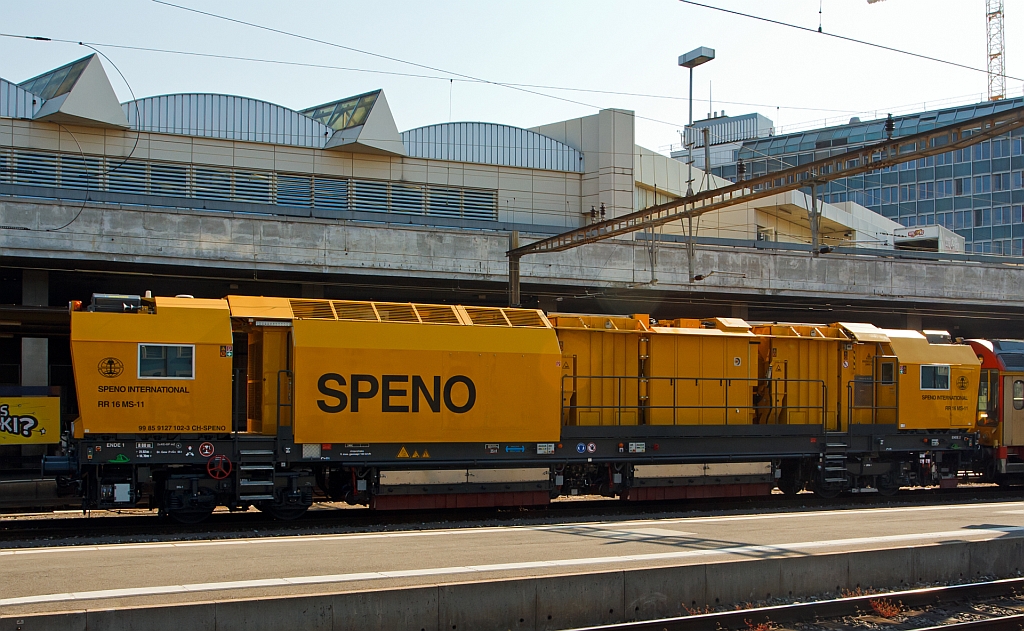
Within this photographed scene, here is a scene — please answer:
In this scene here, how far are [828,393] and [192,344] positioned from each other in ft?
45.5

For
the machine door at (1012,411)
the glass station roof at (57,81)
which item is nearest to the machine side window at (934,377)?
the machine door at (1012,411)

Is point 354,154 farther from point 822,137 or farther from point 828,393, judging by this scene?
point 822,137

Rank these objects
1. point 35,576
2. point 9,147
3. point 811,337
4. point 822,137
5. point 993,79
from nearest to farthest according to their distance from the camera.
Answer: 1. point 35,576
2. point 811,337
3. point 9,147
4. point 822,137
5. point 993,79

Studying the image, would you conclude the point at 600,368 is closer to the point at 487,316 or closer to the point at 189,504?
the point at 487,316

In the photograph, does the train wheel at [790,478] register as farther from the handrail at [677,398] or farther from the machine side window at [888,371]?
the machine side window at [888,371]

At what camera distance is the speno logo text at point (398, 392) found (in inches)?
614

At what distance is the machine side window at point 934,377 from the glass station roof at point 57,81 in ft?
95.0

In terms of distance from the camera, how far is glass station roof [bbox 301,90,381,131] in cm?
3619

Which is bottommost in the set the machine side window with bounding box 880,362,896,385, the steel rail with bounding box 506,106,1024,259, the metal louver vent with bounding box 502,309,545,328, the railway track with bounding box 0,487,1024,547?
the railway track with bounding box 0,487,1024,547

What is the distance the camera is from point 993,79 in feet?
422

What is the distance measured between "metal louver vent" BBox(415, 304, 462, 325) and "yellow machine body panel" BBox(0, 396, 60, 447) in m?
11.6

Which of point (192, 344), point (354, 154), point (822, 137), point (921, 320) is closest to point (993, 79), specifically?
point (822, 137)

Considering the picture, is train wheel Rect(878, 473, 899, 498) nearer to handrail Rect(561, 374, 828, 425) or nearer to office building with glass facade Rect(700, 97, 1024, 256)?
handrail Rect(561, 374, 828, 425)

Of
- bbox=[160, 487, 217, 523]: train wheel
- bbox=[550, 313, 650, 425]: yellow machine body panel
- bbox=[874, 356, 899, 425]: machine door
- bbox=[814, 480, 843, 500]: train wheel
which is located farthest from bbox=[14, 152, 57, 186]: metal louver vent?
bbox=[874, 356, 899, 425]: machine door
